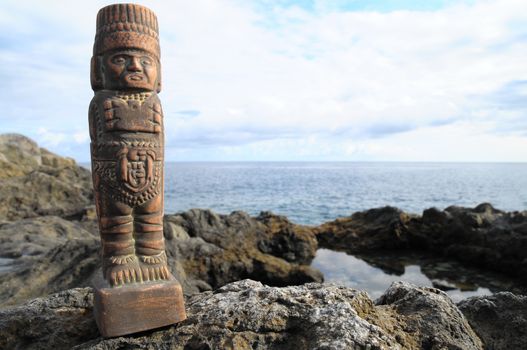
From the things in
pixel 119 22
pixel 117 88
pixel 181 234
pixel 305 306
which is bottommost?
pixel 181 234

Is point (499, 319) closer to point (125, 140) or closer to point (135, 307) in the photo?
point (135, 307)

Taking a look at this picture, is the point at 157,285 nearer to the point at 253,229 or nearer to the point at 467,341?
the point at 467,341

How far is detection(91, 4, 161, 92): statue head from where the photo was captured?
3742 mm

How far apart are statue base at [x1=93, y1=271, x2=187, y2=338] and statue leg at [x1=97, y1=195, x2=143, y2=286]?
155mm

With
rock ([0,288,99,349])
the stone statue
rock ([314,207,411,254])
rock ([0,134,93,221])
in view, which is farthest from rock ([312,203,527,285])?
rock ([0,288,99,349])

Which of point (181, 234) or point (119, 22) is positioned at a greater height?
point (119, 22)

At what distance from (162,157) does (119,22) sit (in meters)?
1.26

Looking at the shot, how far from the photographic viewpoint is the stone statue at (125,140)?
12.3 feet

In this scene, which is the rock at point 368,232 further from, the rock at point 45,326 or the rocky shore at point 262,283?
the rock at point 45,326

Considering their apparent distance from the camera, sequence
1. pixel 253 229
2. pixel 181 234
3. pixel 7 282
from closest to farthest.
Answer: pixel 7 282 → pixel 181 234 → pixel 253 229

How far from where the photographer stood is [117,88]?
3.82 metres

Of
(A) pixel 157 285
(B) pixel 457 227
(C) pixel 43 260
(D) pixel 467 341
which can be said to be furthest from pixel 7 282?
(B) pixel 457 227

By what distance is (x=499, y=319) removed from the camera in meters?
3.86

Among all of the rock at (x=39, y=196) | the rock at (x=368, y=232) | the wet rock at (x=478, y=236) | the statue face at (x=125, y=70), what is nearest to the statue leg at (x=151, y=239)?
the statue face at (x=125, y=70)
